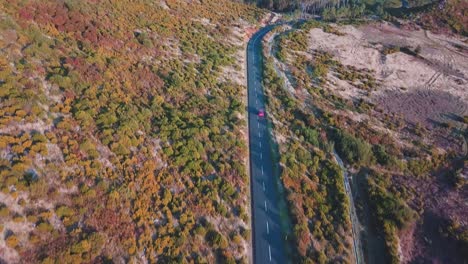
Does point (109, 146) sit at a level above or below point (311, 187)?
above

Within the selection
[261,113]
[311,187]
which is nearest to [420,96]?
[261,113]

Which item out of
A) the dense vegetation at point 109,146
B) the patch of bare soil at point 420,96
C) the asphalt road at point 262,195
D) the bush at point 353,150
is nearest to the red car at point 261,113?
the asphalt road at point 262,195

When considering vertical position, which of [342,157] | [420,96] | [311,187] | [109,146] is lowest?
[311,187]

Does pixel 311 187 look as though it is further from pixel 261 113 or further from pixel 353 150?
pixel 261 113

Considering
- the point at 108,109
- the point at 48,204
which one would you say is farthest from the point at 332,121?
the point at 48,204

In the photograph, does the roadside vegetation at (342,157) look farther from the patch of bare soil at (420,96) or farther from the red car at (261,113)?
the red car at (261,113)

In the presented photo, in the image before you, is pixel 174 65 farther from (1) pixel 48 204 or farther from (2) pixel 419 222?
(2) pixel 419 222

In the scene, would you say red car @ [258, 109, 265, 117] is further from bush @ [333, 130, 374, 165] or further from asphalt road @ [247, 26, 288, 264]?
bush @ [333, 130, 374, 165]
